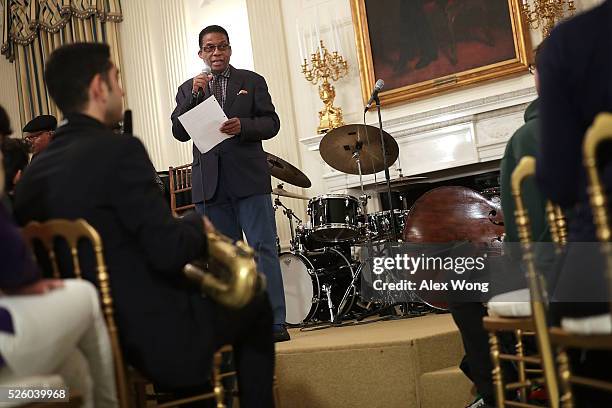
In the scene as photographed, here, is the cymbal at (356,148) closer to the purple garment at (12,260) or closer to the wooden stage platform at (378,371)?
the wooden stage platform at (378,371)

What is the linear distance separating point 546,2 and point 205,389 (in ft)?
13.7

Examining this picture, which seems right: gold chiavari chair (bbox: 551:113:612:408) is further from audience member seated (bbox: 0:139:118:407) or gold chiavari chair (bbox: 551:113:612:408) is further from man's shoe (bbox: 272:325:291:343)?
man's shoe (bbox: 272:325:291:343)

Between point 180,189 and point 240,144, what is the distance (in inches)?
88.1

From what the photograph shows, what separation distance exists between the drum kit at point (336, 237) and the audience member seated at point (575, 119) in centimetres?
333

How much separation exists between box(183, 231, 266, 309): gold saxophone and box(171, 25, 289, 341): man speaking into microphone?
1.77 meters

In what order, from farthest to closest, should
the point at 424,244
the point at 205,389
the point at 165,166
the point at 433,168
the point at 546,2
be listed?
the point at 165,166 < the point at 433,168 < the point at 546,2 < the point at 424,244 < the point at 205,389

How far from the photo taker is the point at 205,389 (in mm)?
2443

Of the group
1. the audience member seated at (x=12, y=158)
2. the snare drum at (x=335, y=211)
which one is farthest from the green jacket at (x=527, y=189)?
the snare drum at (x=335, y=211)

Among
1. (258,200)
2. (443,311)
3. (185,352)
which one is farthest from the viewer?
(443,311)

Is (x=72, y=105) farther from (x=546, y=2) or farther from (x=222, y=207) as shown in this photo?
(x=546, y=2)

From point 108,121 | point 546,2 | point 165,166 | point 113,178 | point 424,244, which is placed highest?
point 546,2

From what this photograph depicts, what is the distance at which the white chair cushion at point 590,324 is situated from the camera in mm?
1603

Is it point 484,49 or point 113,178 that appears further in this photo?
point 484,49

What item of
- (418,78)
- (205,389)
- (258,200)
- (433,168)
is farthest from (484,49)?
(205,389)
